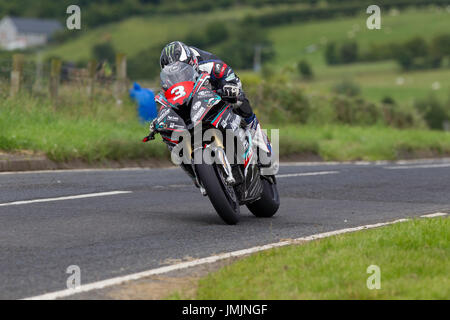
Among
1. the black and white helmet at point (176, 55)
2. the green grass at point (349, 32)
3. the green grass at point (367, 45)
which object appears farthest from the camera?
the green grass at point (349, 32)

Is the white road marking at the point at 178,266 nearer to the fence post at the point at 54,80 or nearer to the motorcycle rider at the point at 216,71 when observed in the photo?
the motorcycle rider at the point at 216,71

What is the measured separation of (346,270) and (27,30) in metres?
188

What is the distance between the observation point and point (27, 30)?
187250mm

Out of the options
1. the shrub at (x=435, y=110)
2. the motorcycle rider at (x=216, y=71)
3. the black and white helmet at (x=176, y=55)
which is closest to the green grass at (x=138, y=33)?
the shrub at (x=435, y=110)

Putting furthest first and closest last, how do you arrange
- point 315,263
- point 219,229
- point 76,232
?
point 219,229, point 76,232, point 315,263

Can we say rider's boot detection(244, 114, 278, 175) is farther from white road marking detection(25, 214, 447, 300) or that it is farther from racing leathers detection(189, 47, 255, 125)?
white road marking detection(25, 214, 447, 300)

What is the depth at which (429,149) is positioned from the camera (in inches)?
973

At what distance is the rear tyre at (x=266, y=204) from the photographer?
9633 millimetres

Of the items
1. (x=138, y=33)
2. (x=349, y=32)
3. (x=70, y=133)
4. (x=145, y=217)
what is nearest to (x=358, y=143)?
(x=70, y=133)

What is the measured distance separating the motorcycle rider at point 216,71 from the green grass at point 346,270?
80.8 inches
